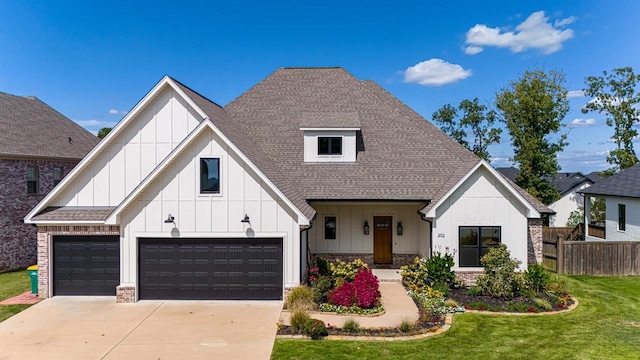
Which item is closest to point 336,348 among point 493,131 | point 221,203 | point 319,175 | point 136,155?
point 221,203

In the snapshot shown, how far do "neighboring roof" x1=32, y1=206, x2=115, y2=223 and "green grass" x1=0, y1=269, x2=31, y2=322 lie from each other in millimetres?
2898

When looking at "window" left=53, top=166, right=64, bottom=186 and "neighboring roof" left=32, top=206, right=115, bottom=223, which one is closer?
"neighboring roof" left=32, top=206, right=115, bottom=223

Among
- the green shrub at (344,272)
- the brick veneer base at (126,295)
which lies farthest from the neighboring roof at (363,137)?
the brick veneer base at (126,295)

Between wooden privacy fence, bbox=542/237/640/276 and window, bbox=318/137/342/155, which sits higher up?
window, bbox=318/137/342/155

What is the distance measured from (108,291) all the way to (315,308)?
24.6 feet

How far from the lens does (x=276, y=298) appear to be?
12828 mm

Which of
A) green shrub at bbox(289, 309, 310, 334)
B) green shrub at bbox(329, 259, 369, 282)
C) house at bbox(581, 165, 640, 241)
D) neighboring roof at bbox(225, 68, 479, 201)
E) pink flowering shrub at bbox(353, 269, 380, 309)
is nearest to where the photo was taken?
green shrub at bbox(289, 309, 310, 334)

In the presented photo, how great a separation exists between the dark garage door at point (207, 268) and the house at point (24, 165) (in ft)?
35.3

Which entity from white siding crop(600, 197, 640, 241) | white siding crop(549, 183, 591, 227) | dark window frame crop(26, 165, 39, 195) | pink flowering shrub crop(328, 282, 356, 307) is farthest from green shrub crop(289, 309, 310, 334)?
white siding crop(549, 183, 591, 227)

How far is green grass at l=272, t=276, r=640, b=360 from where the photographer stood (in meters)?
8.71

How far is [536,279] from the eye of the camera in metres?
13.3

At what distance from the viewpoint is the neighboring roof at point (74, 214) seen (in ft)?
42.1

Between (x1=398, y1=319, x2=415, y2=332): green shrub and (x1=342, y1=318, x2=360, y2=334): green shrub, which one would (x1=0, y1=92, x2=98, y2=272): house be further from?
(x1=398, y1=319, x2=415, y2=332): green shrub

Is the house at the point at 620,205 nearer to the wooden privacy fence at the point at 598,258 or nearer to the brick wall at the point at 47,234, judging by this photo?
the wooden privacy fence at the point at 598,258
